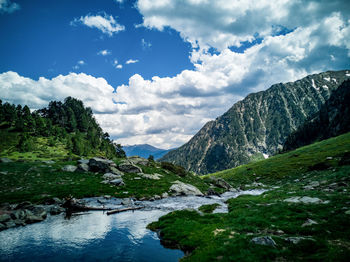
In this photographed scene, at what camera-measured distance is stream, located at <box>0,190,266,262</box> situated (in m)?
16.2

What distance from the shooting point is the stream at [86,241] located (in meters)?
16.2

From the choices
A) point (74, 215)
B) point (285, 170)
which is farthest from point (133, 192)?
point (285, 170)

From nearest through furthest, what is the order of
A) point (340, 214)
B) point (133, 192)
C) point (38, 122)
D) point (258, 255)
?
1. point (258, 255)
2. point (340, 214)
3. point (133, 192)
4. point (38, 122)

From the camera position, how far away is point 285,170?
86.3m

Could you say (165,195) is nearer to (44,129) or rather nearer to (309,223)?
(309,223)

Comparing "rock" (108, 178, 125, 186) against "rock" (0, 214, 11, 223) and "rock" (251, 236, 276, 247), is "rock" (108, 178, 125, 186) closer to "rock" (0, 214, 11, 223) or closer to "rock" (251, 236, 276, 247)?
"rock" (0, 214, 11, 223)

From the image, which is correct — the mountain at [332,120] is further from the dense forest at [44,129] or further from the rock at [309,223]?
the dense forest at [44,129]

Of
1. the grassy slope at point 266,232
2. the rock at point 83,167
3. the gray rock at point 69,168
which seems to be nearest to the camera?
the grassy slope at point 266,232

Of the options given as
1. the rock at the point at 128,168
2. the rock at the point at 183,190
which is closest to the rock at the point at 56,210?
the rock at the point at 183,190

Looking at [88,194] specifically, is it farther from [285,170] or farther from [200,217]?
[285,170]

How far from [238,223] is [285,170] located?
260ft

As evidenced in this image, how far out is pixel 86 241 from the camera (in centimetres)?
1908

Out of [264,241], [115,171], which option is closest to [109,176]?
[115,171]

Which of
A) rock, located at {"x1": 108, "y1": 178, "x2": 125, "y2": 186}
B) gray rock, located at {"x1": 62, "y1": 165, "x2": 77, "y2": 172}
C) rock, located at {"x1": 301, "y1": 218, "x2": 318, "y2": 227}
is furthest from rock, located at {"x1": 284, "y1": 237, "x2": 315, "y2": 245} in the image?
gray rock, located at {"x1": 62, "y1": 165, "x2": 77, "y2": 172}
